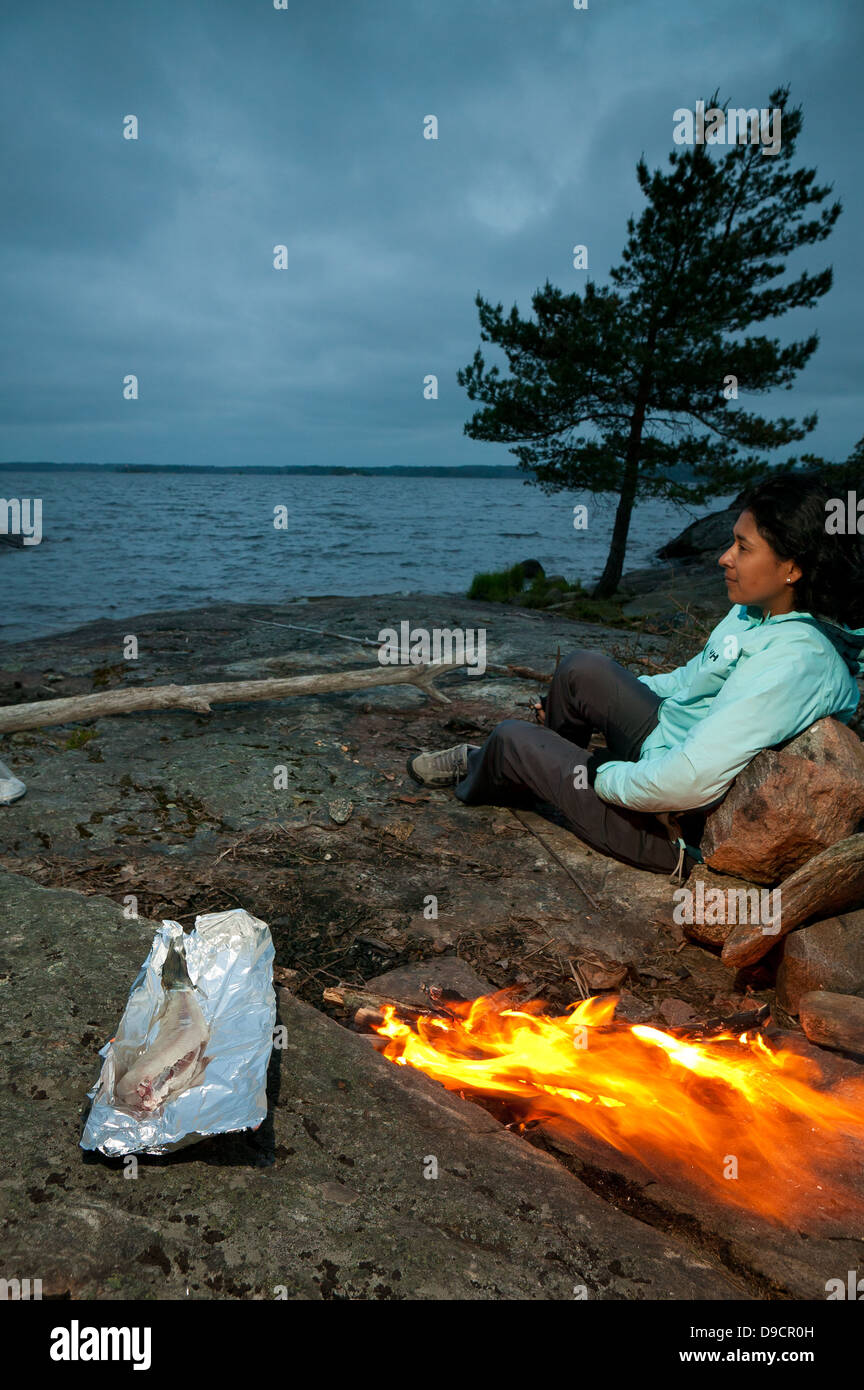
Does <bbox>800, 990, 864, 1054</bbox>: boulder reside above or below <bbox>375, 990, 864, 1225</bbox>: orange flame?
above

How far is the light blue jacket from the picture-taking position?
289 cm

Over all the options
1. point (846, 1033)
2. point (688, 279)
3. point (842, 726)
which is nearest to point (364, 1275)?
point (846, 1033)

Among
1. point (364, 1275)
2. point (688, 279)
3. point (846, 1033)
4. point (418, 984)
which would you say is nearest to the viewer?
point (364, 1275)

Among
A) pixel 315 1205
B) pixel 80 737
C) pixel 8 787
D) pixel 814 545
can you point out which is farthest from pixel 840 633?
pixel 80 737

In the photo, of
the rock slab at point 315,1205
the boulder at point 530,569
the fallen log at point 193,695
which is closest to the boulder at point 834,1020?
the rock slab at point 315,1205

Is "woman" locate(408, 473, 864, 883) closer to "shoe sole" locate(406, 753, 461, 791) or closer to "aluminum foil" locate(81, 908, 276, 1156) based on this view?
"shoe sole" locate(406, 753, 461, 791)

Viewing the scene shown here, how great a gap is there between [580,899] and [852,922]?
44.1 inches

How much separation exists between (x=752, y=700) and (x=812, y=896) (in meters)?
0.78

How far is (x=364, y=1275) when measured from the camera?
1.70m

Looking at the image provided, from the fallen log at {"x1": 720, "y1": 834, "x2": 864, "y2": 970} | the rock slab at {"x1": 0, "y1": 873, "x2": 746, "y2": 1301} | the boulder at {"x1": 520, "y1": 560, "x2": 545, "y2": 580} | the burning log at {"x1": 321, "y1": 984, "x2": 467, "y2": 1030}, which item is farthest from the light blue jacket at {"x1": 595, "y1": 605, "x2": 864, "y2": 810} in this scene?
the boulder at {"x1": 520, "y1": 560, "x2": 545, "y2": 580}

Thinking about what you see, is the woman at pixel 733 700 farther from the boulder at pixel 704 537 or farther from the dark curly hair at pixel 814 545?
the boulder at pixel 704 537

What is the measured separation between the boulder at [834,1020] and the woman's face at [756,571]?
1.45 metres

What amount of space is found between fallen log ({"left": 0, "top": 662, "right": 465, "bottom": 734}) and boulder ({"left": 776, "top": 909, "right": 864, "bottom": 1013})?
3.36 meters
